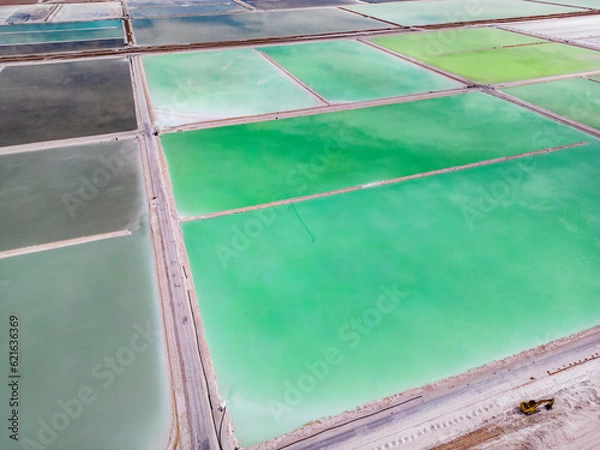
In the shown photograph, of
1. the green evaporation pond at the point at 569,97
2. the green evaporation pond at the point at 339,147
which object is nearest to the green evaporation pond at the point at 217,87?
the green evaporation pond at the point at 339,147

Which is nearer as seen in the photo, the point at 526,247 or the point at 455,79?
the point at 526,247

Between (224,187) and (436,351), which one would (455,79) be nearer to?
(224,187)

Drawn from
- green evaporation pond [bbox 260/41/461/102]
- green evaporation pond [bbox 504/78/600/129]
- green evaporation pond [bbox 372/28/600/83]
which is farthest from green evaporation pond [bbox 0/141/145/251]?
green evaporation pond [bbox 372/28/600/83]

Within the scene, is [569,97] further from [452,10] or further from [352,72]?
[452,10]

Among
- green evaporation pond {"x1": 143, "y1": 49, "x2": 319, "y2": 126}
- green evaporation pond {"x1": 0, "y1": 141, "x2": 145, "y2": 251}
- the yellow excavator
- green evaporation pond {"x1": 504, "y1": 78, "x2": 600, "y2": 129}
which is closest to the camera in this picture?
the yellow excavator

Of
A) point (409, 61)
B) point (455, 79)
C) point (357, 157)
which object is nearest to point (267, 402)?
point (357, 157)

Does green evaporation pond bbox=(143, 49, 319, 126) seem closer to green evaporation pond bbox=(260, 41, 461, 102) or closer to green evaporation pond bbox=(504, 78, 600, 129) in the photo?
green evaporation pond bbox=(260, 41, 461, 102)

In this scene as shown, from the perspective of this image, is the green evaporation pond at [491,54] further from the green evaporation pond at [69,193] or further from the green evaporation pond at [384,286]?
the green evaporation pond at [69,193]
